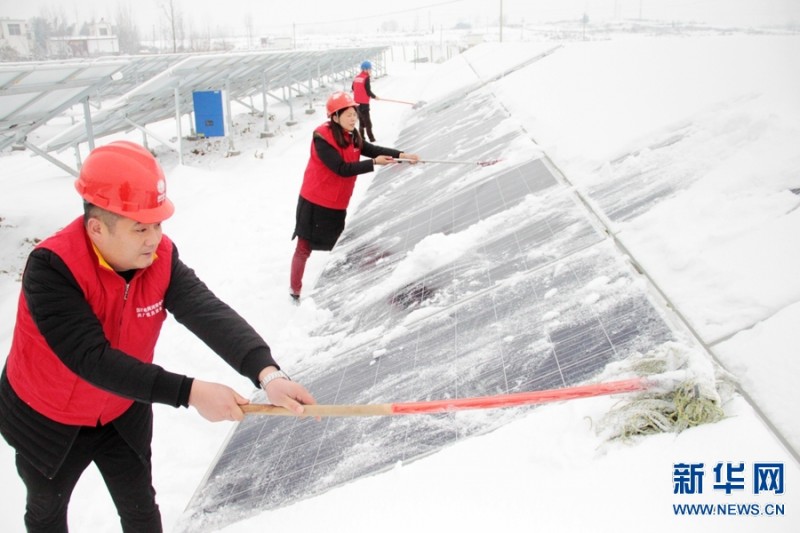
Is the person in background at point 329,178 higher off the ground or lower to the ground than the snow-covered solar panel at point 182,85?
lower

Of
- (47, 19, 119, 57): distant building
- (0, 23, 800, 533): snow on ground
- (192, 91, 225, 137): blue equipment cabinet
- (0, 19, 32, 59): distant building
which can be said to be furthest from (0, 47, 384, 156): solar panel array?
(0, 19, 32, 59): distant building

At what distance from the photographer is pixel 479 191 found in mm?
5414

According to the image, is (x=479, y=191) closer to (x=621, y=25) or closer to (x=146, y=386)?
(x=146, y=386)

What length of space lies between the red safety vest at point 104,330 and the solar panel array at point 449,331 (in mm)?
843

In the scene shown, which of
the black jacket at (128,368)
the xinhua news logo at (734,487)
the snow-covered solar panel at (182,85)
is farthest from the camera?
the snow-covered solar panel at (182,85)

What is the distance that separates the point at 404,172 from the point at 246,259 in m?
2.22

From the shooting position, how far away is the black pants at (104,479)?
7.70 ft

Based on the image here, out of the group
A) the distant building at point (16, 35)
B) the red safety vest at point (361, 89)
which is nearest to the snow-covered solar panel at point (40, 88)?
the red safety vest at point (361, 89)

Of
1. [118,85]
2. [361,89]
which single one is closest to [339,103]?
[361,89]

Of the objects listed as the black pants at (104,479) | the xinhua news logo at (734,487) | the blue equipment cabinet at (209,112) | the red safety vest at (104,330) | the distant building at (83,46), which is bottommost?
the black pants at (104,479)

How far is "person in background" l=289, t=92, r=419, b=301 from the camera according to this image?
5.33 m

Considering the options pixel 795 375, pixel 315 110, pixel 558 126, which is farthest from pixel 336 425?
pixel 315 110

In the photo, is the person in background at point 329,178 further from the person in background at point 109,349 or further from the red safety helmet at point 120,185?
the red safety helmet at point 120,185

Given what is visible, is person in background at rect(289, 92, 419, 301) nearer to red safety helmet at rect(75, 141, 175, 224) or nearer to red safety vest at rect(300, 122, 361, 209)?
red safety vest at rect(300, 122, 361, 209)
